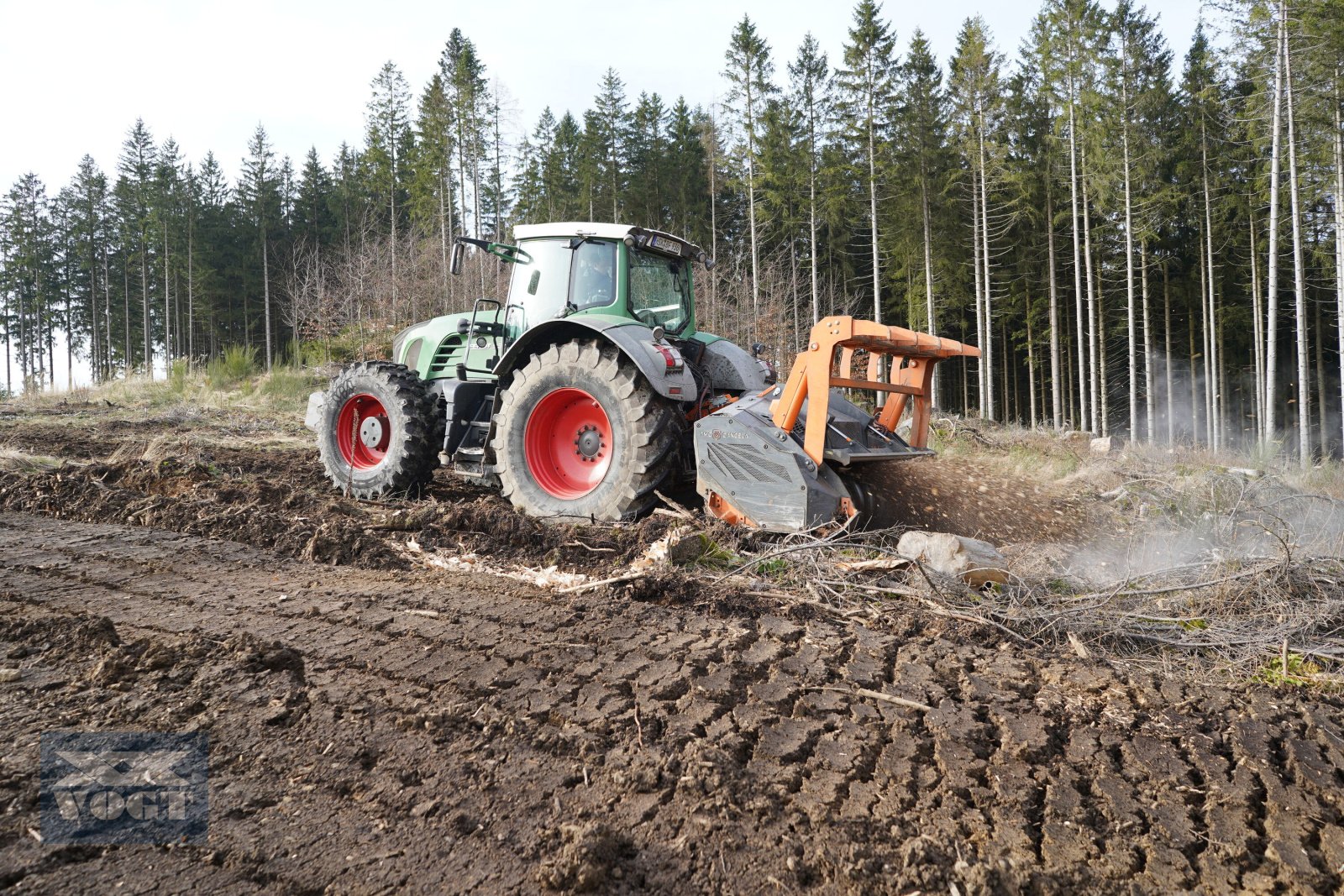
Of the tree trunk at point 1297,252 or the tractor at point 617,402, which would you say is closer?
the tractor at point 617,402

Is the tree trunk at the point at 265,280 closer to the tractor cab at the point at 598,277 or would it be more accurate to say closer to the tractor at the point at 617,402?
the tractor at the point at 617,402

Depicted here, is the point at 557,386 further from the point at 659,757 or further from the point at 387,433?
the point at 659,757

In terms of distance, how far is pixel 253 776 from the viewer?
195 cm

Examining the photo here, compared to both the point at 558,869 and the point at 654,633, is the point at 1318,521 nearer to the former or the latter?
the point at 654,633

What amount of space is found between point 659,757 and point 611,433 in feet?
11.7

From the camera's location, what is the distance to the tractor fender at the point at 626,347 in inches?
197

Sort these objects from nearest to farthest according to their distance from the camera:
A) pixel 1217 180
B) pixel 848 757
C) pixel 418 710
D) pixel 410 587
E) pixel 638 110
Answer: pixel 848 757
pixel 418 710
pixel 410 587
pixel 1217 180
pixel 638 110

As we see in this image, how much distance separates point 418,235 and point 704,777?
27263 mm

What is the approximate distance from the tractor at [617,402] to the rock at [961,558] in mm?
689

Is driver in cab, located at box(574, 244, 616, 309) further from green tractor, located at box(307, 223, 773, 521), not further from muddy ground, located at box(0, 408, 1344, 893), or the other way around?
muddy ground, located at box(0, 408, 1344, 893)

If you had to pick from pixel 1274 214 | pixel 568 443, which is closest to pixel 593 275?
pixel 568 443

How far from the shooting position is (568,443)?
5.73m

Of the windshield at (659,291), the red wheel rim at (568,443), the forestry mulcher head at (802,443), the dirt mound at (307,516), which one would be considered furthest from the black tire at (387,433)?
the forestry mulcher head at (802,443)

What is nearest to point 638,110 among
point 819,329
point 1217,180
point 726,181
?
point 726,181
